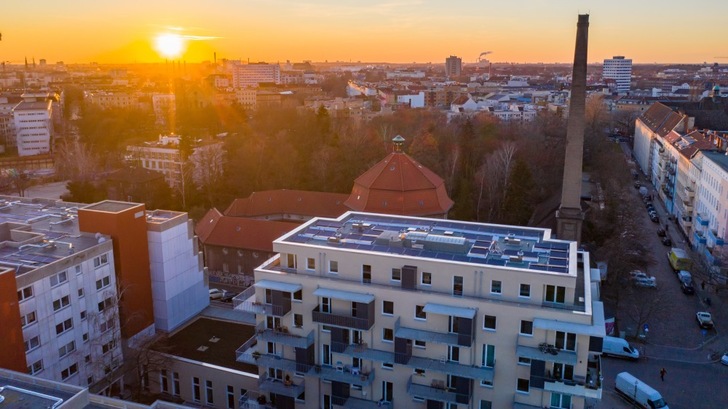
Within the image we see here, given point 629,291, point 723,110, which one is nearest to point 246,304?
point 629,291

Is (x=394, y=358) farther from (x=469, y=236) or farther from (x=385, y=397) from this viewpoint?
(x=469, y=236)

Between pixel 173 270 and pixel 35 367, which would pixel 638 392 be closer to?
pixel 173 270

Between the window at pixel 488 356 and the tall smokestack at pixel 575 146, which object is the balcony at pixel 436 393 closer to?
the window at pixel 488 356

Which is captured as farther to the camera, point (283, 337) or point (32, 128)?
point (32, 128)

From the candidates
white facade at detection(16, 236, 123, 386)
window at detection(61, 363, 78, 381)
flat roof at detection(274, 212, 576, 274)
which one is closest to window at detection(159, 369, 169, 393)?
white facade at detection(16, 236, 123, 386)

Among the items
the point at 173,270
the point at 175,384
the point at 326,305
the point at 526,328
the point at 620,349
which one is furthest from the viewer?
the point at 620,349

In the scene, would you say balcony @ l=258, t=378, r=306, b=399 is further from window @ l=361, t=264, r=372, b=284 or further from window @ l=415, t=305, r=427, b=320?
window @ l=415, t=305, r=427, b=320

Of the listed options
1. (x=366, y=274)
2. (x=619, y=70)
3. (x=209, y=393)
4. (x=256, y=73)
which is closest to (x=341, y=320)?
(x=366, y=274)
